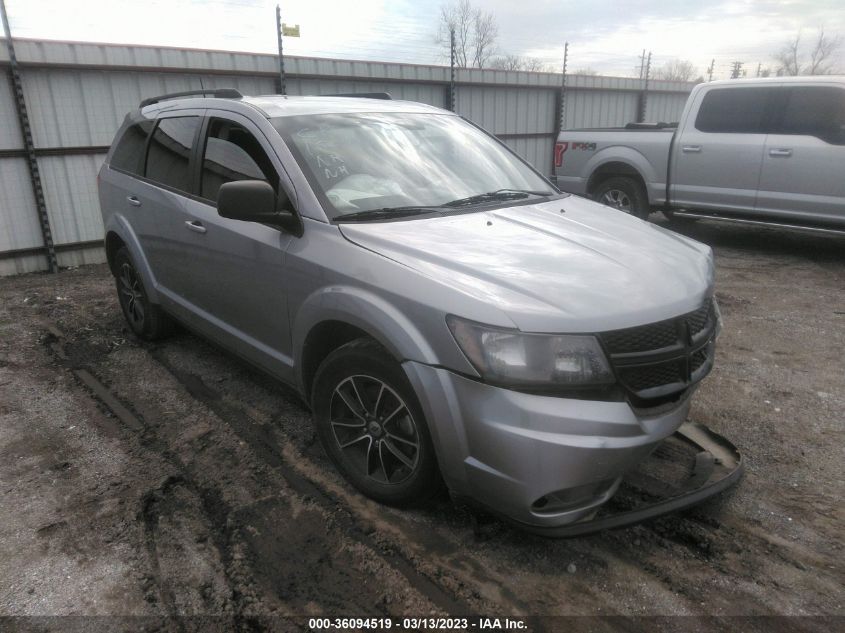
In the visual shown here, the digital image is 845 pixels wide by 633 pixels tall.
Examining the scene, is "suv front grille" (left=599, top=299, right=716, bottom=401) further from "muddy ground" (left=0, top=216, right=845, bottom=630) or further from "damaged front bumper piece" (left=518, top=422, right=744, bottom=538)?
"muddy ground" (left=0, top=216, right=845, bottom=630)

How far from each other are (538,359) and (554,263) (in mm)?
528

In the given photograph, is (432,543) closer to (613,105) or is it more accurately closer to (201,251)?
(201,251)

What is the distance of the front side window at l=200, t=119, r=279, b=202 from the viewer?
3318mm

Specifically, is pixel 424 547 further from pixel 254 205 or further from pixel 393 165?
pixel 393 165

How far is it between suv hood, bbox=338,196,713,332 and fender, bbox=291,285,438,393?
0.20 meters

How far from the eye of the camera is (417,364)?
7.95 feet

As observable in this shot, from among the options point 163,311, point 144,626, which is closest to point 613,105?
point 163,311

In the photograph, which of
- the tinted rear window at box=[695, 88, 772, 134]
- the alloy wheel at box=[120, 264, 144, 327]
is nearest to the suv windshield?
the alloy wheel at box=[120, 264, 144, 327]

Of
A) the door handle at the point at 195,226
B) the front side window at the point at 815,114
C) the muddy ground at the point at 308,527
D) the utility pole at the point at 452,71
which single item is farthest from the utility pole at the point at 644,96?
the door handle at the point at 195,226

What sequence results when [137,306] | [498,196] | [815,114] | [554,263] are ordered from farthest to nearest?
[815,114]
[137,306]
[498,196]
[554,263]

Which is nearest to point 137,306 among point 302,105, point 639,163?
point 302,105

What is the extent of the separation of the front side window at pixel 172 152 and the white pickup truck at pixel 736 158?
21.2ft

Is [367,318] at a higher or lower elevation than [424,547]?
higher

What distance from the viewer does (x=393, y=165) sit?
332cm
